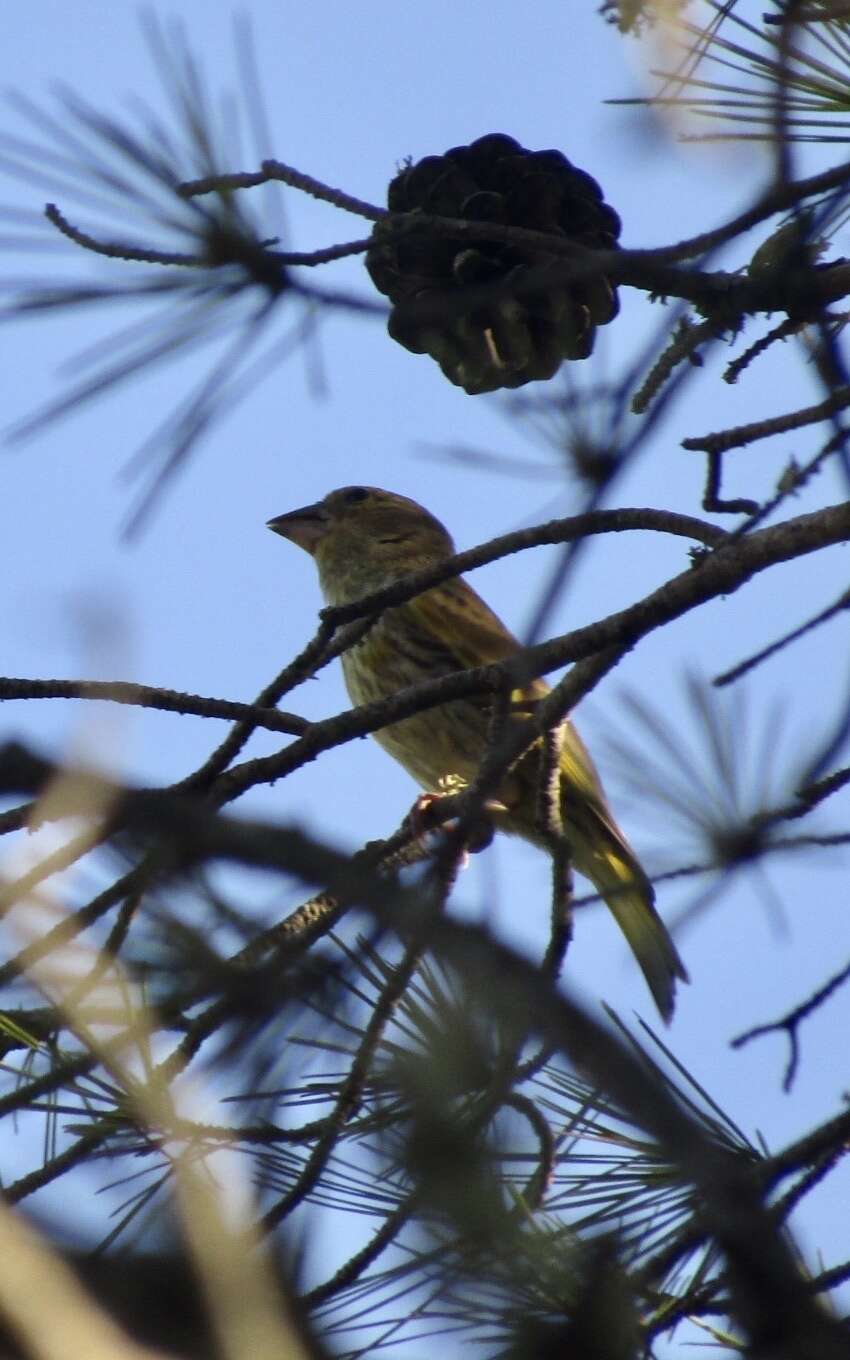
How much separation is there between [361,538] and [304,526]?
27cm

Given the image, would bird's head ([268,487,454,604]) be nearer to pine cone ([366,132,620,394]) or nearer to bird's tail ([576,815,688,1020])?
bird's tail ([576,815,688,1020])

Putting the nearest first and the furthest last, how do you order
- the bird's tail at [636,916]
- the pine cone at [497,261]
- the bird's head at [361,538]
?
the pine cone at [497,261], the bird's tail at [636,916], the bird's head at [361,538]

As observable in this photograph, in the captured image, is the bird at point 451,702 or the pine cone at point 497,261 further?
the bird at point 451,702

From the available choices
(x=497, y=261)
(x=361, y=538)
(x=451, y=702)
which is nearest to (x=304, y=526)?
(x=361, y=538)

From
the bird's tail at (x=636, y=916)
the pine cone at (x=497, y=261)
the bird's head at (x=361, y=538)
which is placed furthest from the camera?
the bird's head at (x=361, y=538)

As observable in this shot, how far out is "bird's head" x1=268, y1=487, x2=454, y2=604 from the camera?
722 centimetres

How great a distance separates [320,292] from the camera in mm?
2383

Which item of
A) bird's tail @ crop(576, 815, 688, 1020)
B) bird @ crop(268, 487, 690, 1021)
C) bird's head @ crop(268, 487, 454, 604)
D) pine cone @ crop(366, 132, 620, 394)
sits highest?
bird's head @ crop(268, 487, 454, 604)

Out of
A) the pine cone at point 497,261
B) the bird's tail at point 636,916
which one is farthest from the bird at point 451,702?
the pine cone at point 497,261

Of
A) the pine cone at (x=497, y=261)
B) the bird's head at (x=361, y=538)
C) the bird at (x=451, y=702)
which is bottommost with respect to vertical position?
the pine cone at (x=497, y=261)

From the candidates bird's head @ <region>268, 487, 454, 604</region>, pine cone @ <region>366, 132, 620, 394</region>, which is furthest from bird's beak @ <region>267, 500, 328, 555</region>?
pine cone @ <region>366, 132, 620, 394</region>

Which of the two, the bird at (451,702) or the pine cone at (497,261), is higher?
the bird at (451,702)

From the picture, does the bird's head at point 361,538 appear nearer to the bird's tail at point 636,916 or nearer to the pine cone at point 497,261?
the bird's tail at point 636,916

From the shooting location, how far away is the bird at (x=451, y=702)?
5641 mm
